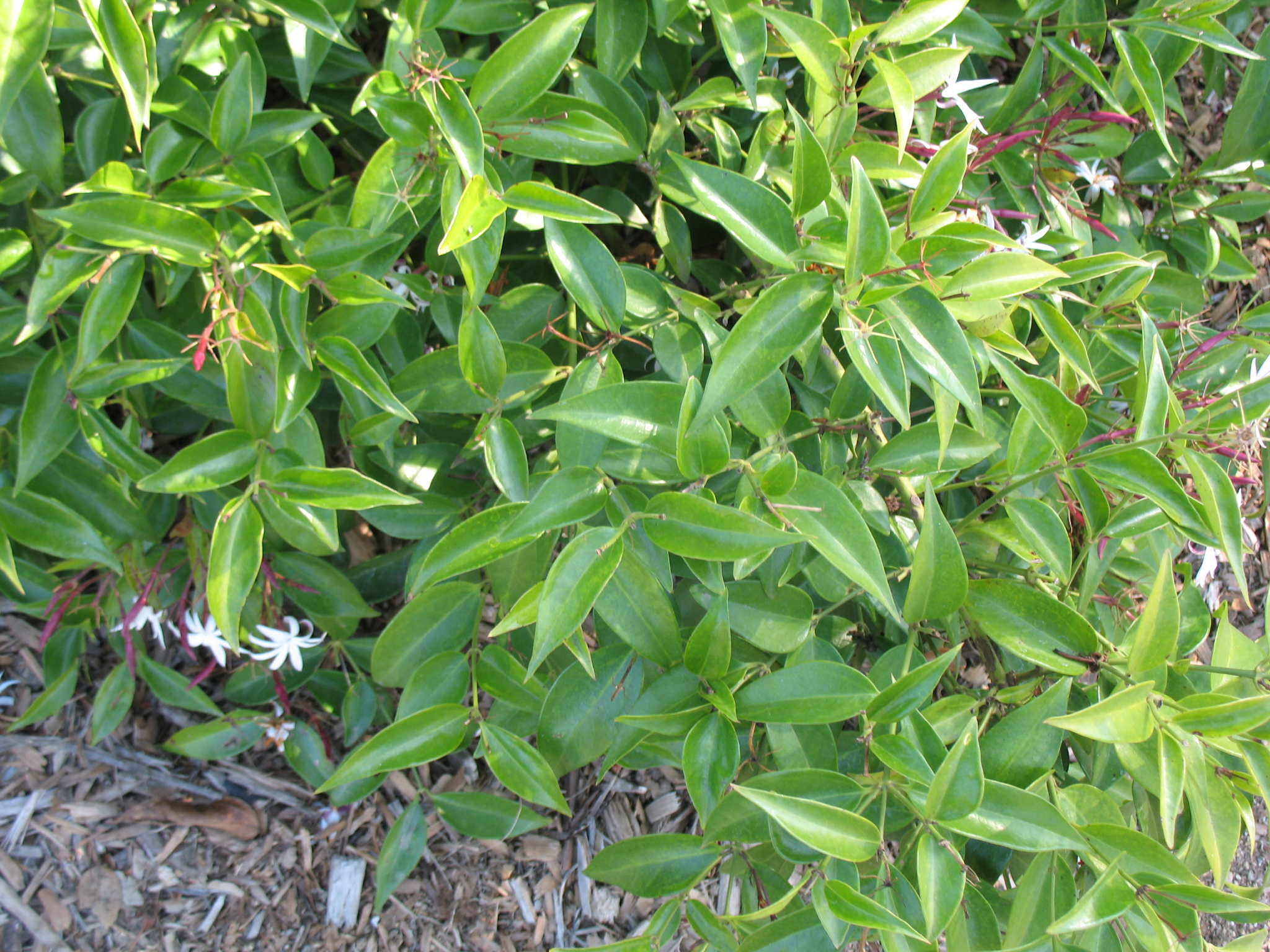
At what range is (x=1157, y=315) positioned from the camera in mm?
1257

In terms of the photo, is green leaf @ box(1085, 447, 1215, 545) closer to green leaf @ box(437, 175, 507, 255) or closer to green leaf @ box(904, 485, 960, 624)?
green leaf @ box(904, 485, 960, 624)

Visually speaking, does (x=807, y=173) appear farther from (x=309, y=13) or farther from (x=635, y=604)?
(x=309, y=13)

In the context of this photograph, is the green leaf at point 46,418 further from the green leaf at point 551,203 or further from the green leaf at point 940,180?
the green leaf at point 940,180

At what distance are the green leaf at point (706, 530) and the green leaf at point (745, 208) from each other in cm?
23

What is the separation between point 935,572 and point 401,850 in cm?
76

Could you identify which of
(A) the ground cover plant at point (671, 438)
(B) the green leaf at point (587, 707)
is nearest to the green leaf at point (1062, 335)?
(A) the ground cover plant at point (671, 438)

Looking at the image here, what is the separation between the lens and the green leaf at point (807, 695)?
0.77 metres

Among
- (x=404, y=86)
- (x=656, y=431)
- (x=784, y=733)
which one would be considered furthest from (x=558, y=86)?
(x=784, y=733)

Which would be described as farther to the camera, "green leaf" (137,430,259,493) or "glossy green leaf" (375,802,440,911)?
"glossy green leaf" (375,802,440,911)

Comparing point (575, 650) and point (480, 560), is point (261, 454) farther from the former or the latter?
point (575, 650)

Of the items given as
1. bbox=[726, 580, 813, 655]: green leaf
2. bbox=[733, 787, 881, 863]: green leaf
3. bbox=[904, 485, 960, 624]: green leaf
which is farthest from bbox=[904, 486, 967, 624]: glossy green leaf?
bbox=[733, 787, 881, 863]: green leaf

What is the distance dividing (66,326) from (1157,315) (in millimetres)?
1379

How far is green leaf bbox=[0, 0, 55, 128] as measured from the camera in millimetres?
645

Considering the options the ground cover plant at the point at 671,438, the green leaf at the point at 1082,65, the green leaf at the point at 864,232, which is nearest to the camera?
the green leaf at the point at 864,232
